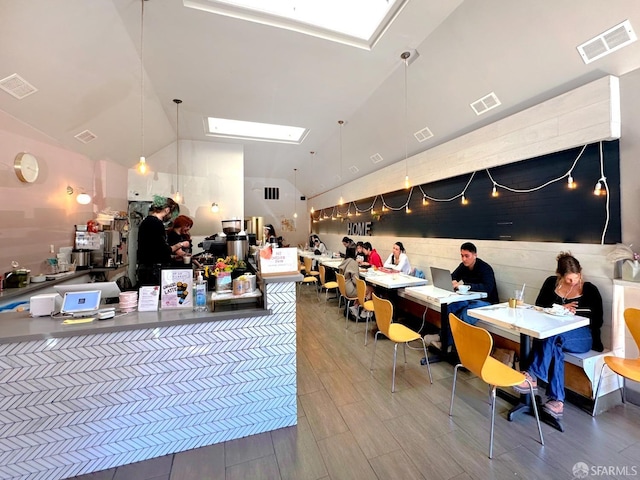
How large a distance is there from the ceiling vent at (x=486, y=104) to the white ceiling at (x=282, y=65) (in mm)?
62

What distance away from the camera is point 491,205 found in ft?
11.9

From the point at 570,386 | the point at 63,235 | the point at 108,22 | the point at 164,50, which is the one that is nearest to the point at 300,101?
the point at 164,50

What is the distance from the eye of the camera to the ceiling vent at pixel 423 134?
4.25 meters

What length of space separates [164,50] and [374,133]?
3527mm

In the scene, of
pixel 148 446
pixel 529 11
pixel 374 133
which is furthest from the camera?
pixel 374 133

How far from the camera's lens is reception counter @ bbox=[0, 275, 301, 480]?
1577mm

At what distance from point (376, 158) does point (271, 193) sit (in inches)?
221

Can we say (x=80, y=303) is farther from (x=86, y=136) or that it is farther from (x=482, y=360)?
(x=86, y=136)

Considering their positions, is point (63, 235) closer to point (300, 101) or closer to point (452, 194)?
point (300, 101)

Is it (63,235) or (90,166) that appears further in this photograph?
(90,166)

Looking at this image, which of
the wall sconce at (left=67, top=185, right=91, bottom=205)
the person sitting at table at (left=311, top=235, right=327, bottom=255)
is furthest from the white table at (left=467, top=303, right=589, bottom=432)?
the person sitting at table at (left=311, top=235, right=327, bottom=255)

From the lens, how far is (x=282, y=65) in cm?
334

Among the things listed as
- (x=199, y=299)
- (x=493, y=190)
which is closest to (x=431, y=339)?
(x=493, y=190)

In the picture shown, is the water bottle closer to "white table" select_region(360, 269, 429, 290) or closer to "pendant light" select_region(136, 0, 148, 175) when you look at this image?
"pendant light" select_region(136, 0, 148, 175)
